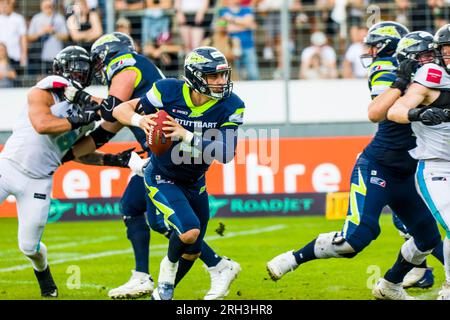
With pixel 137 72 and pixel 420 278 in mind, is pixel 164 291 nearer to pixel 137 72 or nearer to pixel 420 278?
pixel 137 72

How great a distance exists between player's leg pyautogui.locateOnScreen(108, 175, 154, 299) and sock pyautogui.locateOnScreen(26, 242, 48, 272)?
584mm

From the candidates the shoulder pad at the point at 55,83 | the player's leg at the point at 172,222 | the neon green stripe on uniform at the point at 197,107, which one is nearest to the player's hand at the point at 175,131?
the neon green stripe on uniform at the point at 197,107

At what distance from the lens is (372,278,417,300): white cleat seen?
775 cm

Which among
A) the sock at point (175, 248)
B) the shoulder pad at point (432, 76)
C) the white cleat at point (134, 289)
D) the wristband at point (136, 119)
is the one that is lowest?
the white cleat at point (134, 289)

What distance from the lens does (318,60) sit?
15047 millimetres

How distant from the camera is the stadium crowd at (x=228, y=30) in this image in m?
14.8

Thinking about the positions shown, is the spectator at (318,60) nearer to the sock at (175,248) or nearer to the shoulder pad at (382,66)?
the shoulder pad at (382,66)

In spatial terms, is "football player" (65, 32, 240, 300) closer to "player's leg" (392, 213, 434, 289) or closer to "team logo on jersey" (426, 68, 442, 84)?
"player's leg" (392, 213, 434, 289)

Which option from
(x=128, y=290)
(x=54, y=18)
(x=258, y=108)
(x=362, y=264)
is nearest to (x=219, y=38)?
(x=258, y=108)

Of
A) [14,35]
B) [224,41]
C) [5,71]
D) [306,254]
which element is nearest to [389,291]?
[306,254]

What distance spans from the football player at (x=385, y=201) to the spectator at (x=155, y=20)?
7.58 m

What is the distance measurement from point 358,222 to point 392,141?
68cm
